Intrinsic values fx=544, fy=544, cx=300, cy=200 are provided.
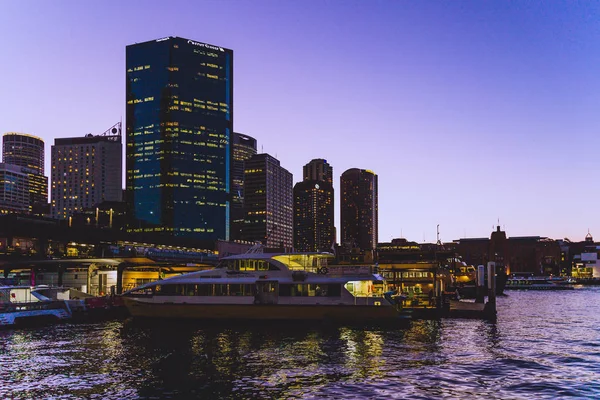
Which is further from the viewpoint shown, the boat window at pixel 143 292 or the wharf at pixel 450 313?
the wharf at pixel 450 313

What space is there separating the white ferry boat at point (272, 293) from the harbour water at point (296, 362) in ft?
6.12

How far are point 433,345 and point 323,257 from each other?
17.6 m

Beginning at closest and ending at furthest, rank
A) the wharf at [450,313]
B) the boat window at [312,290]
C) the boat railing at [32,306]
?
the boat window at [312,290], the boat railing at [32,306], the wharf at [450,313]

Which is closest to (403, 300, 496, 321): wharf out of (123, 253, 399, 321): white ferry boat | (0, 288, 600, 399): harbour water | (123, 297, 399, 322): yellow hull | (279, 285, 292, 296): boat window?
(0, 288, 600, 399): harbour water

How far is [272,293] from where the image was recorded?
49625mm

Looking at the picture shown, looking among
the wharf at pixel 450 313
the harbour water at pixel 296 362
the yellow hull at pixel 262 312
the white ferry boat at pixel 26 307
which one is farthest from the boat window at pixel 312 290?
the white ferry boat at pixel 26 307

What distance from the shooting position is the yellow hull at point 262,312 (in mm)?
47312

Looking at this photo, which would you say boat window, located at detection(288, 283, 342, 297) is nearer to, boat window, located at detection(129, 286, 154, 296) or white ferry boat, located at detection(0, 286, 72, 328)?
boat window, located at detection(129, 286, 154, 296)

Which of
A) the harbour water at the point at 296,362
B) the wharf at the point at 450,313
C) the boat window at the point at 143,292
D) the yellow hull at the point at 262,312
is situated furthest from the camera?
the wharf at the point at 450,313

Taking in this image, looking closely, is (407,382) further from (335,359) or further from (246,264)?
(246,264)

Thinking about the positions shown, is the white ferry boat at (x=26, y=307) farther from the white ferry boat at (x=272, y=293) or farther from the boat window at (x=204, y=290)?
the boat window at (x=204, y=290)

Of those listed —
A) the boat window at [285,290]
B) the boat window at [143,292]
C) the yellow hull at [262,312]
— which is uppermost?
the boat window at [285,290]

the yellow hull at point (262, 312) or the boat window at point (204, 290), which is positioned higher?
the boat window at point (204, 290)

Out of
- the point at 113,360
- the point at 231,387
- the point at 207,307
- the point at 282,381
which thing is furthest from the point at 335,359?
the point at 207,307
